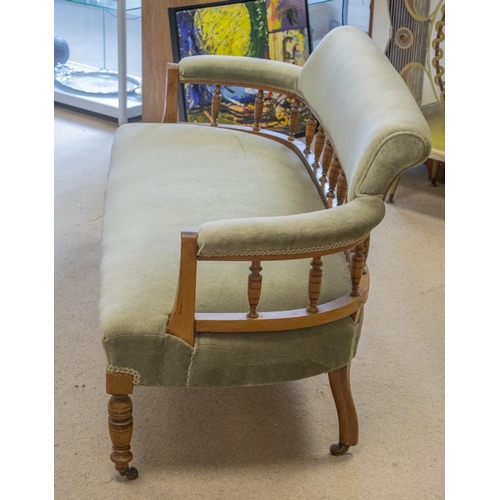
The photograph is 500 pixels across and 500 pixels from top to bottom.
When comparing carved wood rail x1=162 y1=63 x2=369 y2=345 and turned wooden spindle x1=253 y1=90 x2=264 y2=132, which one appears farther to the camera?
turned wooden spindle x1=253 y1=90 x2=264 y2=132

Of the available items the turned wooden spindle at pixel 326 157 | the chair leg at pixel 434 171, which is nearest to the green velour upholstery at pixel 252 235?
the turned wooden spindle at pixel 326 157

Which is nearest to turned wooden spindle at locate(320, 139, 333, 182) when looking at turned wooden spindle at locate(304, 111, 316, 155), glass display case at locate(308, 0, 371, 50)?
turned wooden spindle at locate(304, 111, 316, 155)

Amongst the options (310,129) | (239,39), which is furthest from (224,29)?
(310,129)

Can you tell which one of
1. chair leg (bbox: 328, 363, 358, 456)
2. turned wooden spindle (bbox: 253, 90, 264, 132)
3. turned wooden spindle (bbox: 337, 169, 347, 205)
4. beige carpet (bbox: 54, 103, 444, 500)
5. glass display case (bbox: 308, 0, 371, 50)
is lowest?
beige carpet (bbox: 54, 103, 444, 500)

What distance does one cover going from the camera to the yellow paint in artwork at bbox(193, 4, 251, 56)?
3.54m

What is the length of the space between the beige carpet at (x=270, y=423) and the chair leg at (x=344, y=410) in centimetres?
4

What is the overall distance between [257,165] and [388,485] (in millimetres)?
1005

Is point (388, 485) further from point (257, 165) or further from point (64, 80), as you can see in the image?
point (64, 80)

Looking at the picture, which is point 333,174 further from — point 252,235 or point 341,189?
point 252,235

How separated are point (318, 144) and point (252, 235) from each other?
950 millimetres

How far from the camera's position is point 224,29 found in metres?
3.59

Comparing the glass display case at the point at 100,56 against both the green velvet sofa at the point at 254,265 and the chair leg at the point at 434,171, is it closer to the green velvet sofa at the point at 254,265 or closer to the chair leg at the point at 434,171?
the chair leg at the point at 434,171

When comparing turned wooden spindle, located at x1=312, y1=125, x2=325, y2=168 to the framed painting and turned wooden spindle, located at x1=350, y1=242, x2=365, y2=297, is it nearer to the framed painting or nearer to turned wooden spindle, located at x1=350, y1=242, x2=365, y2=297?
turned wooden spindle, located at x1=350, y1=242, x2=365, y2=297

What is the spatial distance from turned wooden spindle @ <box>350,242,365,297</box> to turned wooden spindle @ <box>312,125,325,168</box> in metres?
0.72
